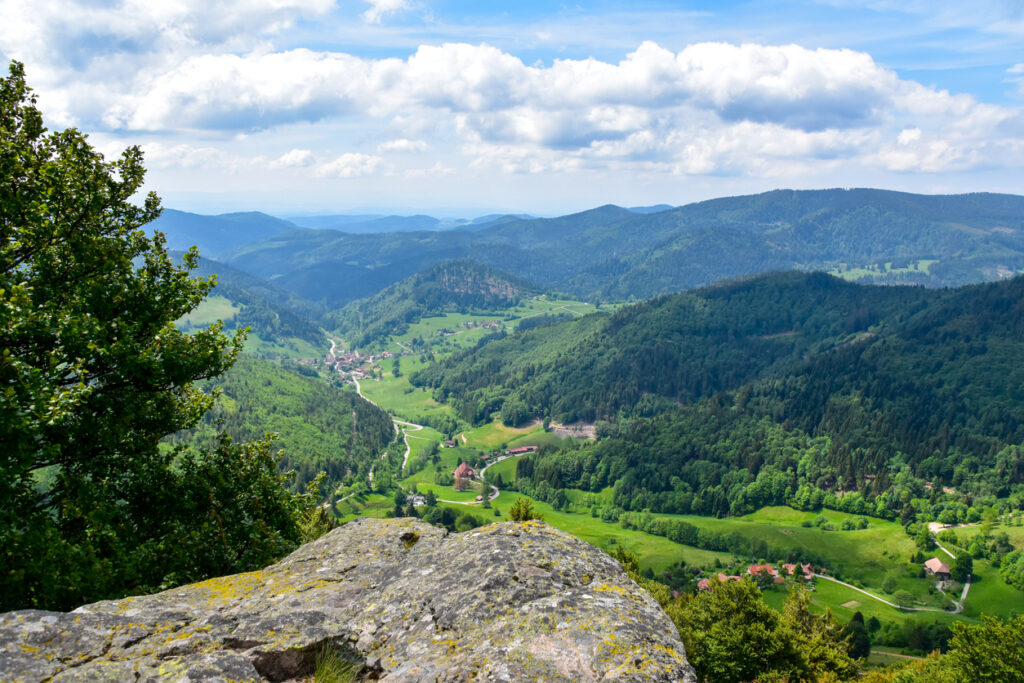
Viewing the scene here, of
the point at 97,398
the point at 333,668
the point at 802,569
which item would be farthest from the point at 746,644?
the point at 802,569

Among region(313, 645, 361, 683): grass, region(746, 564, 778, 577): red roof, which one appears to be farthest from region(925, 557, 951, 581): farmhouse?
region(313, 645, 361, 683): grass

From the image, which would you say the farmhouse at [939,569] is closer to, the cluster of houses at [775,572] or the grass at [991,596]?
the grass at [991,596]

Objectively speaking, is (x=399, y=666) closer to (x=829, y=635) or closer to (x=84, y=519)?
(x=84, y=519)

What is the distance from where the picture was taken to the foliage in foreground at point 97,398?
17.2 meters

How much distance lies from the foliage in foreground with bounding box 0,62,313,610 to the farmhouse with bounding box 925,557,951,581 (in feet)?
662

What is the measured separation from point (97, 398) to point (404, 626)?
51.9 feet

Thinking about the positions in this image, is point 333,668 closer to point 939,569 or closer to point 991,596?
point 991,596

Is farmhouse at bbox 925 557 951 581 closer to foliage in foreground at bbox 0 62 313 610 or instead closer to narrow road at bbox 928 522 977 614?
narrow road at bbox 928 522 977 614

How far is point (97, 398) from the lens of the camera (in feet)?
67.5

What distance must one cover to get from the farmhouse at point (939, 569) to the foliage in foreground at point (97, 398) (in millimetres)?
201864

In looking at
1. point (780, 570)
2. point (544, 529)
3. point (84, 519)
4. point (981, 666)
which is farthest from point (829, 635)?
point (780, 570)

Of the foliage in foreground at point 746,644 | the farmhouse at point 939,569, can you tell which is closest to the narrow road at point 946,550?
the farmhouse at point 939,569

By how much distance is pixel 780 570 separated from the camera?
163875mm

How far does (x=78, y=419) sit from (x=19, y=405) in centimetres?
309
